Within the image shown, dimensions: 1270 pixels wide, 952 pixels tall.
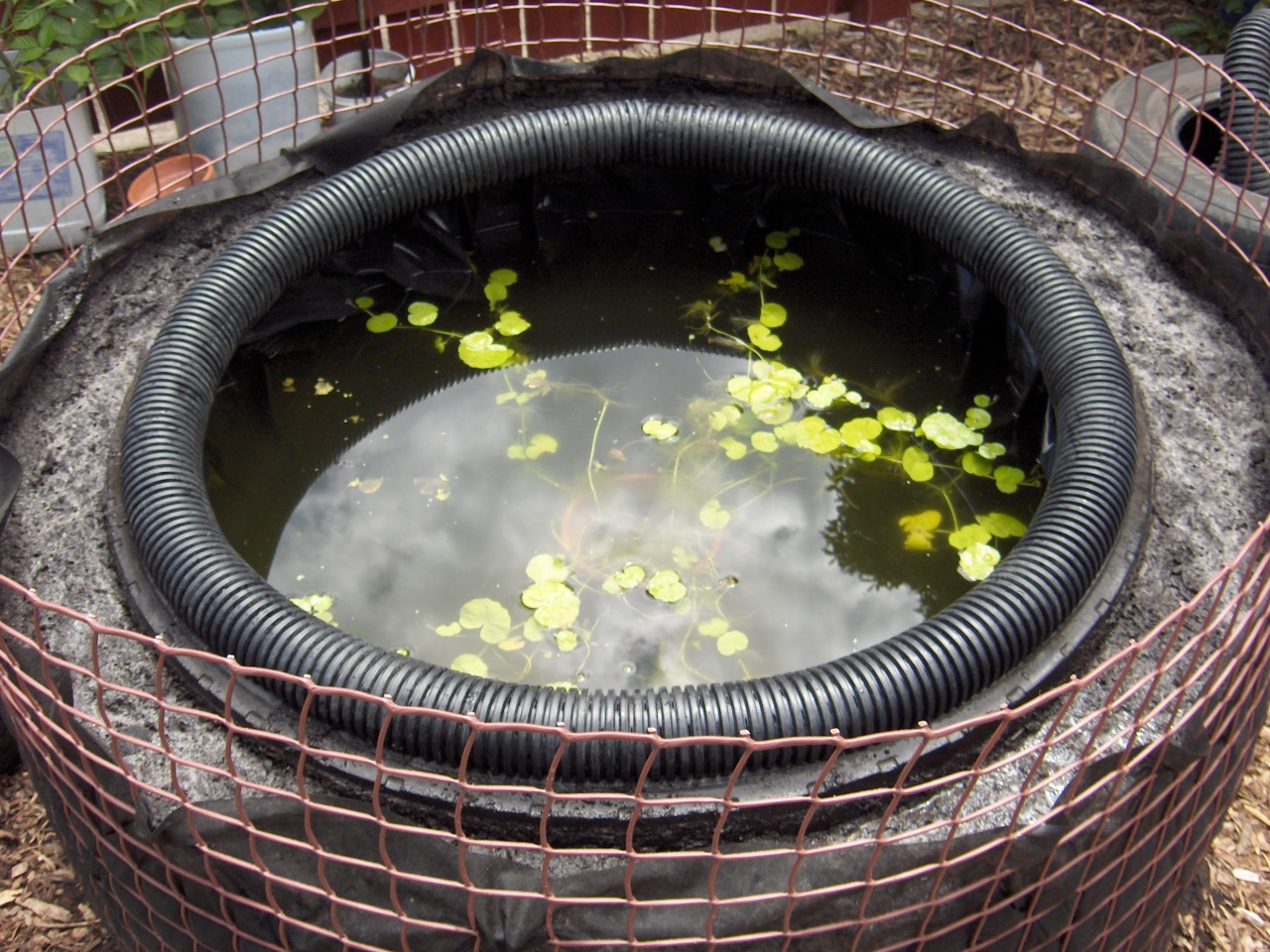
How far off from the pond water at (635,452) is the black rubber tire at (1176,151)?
53cm

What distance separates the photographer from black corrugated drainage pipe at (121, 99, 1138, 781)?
6.63ft

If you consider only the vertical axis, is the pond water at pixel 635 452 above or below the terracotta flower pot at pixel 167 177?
below

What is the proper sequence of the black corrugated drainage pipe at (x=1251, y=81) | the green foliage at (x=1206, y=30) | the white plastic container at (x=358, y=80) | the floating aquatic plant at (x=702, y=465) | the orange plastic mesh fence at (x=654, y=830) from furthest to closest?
the green foliage at (x=1206, y=30)
the white plastic container at (x=358, y=80)
the black corrugated drainage pipe at (x=1251, y=81)
the floating aquatic plant at (x=702, y=465)
the orange plastic mesh fence at (x=654, y=830)

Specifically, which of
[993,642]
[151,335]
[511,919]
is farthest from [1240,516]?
[151,335]

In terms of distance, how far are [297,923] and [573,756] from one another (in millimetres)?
507

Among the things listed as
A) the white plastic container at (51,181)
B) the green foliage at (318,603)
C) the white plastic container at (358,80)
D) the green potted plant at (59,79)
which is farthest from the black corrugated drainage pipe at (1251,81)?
the white plastic container at (51,181)

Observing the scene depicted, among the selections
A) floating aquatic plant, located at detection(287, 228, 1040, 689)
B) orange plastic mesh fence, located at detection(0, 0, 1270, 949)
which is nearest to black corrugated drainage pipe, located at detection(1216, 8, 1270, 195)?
floating aquatic plant, located at detection(287, 228, 1040, 689)

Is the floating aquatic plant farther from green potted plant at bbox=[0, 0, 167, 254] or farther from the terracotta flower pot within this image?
green potted plant at bbox=[0, 0, 167, 254]

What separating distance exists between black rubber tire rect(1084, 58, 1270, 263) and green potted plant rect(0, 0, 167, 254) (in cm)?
250

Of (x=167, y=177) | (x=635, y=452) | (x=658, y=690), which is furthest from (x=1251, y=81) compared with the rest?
(x=167, y=177)

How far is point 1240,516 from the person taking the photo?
2443 mm

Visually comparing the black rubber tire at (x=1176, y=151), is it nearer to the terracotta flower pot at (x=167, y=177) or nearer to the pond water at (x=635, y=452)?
the pond water at (x=635, y=452)

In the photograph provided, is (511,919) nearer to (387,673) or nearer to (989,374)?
(387,673)

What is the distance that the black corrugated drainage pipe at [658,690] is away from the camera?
202 centimetres
